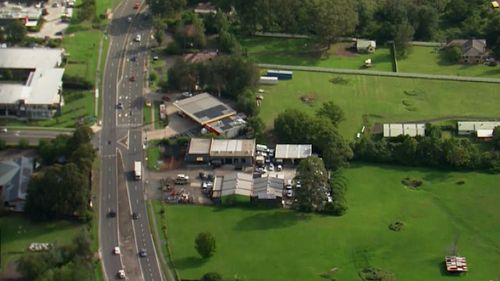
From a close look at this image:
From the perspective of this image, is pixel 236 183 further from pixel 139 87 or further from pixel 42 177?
pixel 139 87

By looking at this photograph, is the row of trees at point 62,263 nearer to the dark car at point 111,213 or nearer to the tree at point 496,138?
the dark car at point 111,213

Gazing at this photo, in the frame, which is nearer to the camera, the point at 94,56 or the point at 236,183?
the point at 236,183

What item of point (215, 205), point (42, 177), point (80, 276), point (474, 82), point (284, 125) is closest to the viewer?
point (80, 276)

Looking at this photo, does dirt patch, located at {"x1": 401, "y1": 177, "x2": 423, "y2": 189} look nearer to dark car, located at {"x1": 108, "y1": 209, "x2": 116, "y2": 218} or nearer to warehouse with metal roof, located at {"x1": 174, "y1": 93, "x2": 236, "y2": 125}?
warehouse with metal roof, located at {"x1": 174, "y1": 93, "x2": 236, "y2": 125}

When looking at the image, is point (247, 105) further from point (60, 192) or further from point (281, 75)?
point (60, 192)

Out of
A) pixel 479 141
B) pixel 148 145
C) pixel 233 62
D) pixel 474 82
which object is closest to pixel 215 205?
pixel 148 145

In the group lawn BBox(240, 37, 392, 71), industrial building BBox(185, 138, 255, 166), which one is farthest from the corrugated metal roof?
lawn BBox(240, 37, 392, 71)

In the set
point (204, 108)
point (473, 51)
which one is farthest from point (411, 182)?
point (473, 51)
